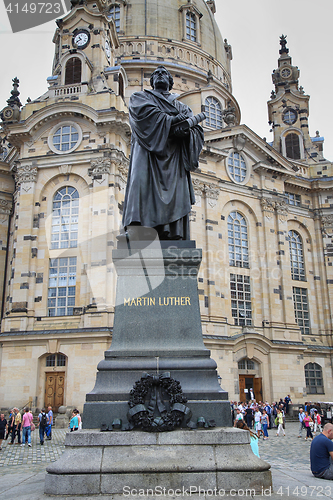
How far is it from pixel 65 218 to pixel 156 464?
24.8 metres

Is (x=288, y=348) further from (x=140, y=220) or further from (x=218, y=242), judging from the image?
(x=140, y=220)

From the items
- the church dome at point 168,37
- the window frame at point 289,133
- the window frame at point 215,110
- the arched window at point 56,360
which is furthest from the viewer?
the church dome at point 168,37

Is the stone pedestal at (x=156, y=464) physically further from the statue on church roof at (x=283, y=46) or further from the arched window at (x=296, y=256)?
the statue on church roof at (x=283, y=46)

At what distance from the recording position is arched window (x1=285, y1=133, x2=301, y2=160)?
140 feet

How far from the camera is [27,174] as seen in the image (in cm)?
2909

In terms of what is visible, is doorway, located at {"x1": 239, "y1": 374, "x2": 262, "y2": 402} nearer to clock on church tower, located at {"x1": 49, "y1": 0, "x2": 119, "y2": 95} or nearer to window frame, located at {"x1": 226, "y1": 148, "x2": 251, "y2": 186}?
window frame, located at {"x1": 226, "y1": 148, "x2": 251, "y2": 186}

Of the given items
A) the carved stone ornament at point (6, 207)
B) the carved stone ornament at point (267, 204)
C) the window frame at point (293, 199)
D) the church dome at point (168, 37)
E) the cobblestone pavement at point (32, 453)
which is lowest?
the cobblestone pavement at point (32, 453)

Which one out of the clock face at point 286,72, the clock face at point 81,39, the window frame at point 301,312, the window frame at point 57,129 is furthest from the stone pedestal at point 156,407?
the clock face at point 286,72

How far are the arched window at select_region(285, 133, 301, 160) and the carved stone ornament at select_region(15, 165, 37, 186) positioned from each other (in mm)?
23978

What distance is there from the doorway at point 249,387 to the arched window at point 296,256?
370 inches

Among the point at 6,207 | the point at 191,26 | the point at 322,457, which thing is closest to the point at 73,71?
the point at 6,207

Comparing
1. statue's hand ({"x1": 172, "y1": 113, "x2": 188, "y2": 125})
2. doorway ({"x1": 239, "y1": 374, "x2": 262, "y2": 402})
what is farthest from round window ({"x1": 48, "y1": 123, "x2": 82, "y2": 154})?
statue's hand ({"x1": 172, "y1": 113, "x2": 188, "y2": 125})

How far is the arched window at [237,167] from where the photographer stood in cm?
3570

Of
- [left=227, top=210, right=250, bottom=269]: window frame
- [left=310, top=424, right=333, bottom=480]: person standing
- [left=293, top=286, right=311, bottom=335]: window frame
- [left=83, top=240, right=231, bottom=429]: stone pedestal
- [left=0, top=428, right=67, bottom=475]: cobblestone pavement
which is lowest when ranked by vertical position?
[left=0, top=428, right=67, bottom=475]: cobblestone pavement
